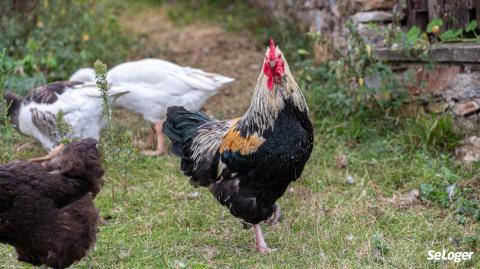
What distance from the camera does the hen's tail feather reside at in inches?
221

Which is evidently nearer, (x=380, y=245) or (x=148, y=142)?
(x=380, y=245)

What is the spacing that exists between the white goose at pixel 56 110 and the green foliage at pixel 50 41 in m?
1.27

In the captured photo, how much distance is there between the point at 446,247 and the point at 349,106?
2614 millimetres

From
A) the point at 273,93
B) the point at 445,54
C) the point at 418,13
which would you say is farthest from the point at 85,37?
the point at 273,93

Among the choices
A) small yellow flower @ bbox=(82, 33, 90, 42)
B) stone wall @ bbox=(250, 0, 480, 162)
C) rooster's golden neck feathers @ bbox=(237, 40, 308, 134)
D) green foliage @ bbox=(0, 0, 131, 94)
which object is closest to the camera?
rooster's golden neck feathers @ bbox=(237, 40, 308, 134)

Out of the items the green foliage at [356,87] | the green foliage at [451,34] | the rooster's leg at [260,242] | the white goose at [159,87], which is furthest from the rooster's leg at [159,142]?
the green foliage at [451,34]

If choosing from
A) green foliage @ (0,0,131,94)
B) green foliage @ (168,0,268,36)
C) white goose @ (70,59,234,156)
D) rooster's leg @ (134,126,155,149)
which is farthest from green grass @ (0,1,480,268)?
green foliage @ (168,0,268,36)

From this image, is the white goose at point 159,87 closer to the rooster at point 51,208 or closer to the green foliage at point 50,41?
the green foliage at point 50,41

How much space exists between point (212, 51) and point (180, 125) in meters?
5.08

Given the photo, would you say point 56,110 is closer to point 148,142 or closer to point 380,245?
point 148,142

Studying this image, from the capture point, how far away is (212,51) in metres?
10.6

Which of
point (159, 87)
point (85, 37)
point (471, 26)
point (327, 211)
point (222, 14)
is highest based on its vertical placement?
point (471, 26)

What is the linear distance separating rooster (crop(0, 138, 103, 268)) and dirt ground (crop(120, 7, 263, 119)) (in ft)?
12.3

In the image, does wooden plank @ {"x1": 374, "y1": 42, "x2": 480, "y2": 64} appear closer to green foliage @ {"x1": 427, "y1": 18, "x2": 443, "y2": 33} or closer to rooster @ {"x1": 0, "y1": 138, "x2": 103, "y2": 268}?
green foliage @ {"x1": 427, "y1": 18, "x2": 443, "y2": 33}
